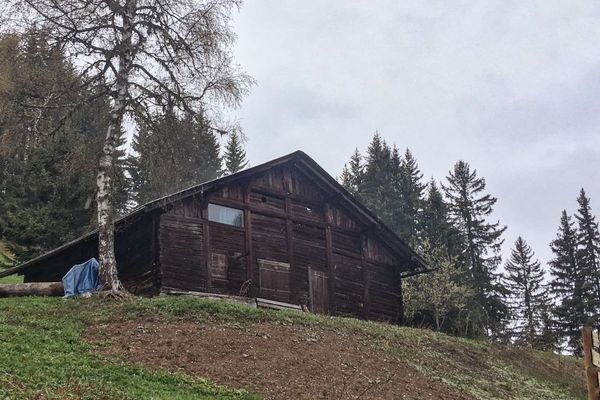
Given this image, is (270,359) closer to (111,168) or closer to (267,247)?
(111,168)

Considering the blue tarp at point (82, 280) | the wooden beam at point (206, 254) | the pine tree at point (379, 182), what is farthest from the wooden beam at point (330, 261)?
the pine tree at point (379, 182)

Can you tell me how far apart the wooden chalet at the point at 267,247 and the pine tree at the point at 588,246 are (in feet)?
80.6

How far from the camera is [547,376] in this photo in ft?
79.8

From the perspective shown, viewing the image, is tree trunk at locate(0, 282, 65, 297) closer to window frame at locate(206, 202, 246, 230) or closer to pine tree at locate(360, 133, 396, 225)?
window frame at locate(206, 202, 246, 230)

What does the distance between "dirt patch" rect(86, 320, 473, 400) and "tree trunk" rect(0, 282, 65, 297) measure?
242 inches

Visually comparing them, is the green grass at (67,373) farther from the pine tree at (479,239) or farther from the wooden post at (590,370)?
the pine tree at (479,239)

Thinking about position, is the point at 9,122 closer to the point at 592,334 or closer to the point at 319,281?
the point at 319,281

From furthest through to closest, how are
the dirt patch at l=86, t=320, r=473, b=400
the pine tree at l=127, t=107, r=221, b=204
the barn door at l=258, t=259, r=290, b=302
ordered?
the barn door at l=258, t=259, r=290, b=302 < the pine tree at l=127, t=107, r=221, b=204 < the dirt patch at l=86, t=320, r=473, b=400

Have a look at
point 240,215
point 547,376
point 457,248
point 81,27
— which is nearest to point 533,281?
point 457,248

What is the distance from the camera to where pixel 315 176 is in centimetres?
2919

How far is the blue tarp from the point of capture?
68.9 ft

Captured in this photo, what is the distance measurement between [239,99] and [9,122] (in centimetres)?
766

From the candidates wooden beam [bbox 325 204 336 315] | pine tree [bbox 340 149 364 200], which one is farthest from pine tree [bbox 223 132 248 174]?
wooden beam [bbox 325 204 336 315]

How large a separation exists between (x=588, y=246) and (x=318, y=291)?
3334 centimetres
